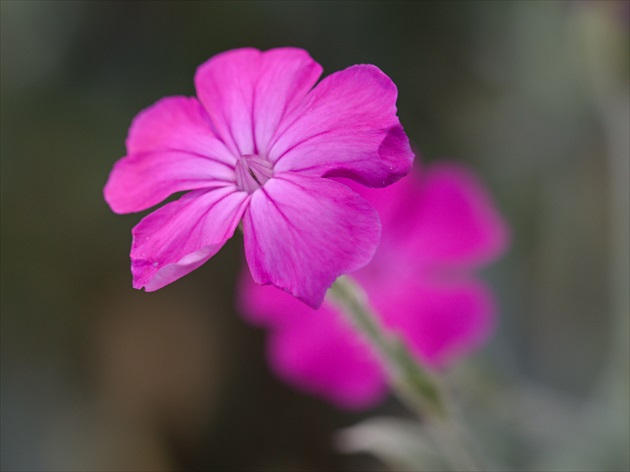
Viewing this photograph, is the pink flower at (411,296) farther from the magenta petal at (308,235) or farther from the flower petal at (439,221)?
the magenta petal at (308,235)

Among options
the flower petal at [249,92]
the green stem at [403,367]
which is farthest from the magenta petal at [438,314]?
the flower petal at [249,92]

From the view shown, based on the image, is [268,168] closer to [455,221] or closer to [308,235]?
[308,235]

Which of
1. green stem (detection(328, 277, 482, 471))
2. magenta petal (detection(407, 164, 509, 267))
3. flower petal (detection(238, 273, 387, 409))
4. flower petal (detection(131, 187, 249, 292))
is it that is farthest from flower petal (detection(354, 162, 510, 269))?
flower petal (detection(131, 187, 249, 292))

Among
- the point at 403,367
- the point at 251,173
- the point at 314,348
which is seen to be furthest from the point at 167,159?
the point at 314,348

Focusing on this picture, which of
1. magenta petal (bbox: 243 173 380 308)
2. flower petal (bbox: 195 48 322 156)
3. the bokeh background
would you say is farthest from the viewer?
the bokeh background

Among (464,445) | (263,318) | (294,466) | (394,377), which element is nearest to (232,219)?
(394,377)

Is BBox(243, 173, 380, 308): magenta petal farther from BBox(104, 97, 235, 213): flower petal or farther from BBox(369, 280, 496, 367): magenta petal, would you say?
BBox(369, 280, 496, 367): magenta petal

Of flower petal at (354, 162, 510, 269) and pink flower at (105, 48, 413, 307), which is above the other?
pink flower at (105, 48, 413, 307)
